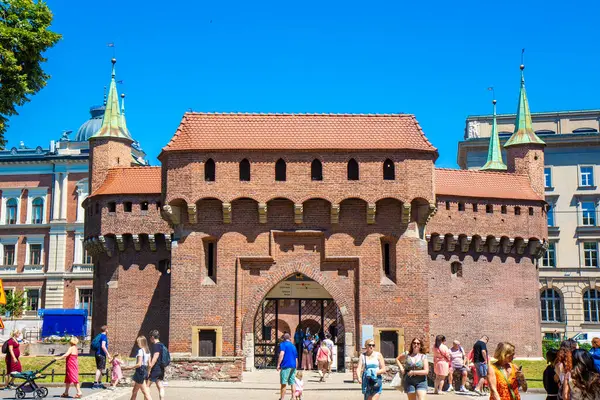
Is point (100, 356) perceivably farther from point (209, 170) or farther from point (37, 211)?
point (37, 211)

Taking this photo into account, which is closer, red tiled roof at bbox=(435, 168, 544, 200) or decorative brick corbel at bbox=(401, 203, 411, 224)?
decorative brick corbel at bbox=(401, 203, 411, 224)

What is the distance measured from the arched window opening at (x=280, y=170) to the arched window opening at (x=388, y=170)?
11.5 ft

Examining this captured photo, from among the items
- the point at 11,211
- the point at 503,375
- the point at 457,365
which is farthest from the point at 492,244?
the point at 11,211

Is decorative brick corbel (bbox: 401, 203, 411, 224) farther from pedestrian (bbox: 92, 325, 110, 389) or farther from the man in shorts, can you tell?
the man in shorts

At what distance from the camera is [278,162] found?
30.9 m

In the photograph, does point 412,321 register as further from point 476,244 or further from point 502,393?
point 502,393

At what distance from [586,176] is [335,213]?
3978 cm

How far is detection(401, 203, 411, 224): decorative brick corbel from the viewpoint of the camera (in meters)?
30.2

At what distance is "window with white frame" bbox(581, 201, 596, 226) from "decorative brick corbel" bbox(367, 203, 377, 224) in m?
37.9

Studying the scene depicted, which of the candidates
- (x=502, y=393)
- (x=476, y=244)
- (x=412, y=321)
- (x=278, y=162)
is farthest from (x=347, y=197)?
(x=502, y=393)

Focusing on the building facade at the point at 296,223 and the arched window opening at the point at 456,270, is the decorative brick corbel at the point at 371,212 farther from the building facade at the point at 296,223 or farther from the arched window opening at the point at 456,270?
the arched window opening at the point at 456,270

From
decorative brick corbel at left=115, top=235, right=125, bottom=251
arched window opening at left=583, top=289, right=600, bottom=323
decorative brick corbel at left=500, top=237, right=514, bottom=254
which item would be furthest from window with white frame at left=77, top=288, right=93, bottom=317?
arched window opening at left=583, top=289, right=600, bottom=323

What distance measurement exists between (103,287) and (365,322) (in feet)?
55.8

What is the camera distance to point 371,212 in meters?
30.4
